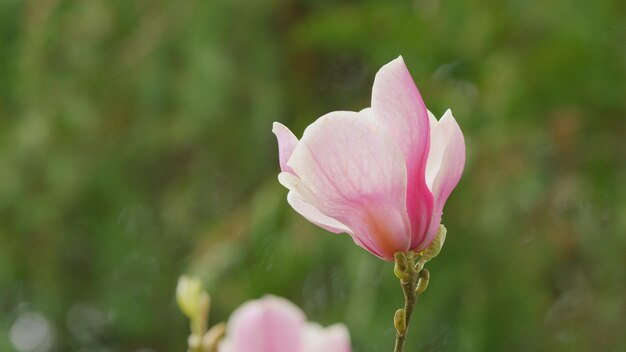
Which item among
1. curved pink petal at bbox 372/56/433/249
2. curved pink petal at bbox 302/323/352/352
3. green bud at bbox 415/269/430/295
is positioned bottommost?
curved pink petal at bbox 302/323/352/352

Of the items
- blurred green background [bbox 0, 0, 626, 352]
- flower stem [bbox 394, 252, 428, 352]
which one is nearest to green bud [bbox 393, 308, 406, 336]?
flower stem [bbox 394, 252, 428, 352]

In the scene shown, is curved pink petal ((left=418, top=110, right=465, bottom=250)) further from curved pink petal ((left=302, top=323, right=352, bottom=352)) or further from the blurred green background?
the blurred green background

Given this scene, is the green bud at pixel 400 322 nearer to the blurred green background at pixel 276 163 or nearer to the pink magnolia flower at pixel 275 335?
the pink magnolia flower at pixel 275 335

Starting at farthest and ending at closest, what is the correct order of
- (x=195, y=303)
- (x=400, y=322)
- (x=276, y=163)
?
(x=276, y=163)
(x=195, y=303)
(x=400, y=322)

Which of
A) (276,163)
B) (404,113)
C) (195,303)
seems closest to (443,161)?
(404,113)

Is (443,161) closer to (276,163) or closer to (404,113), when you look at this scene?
(404,113)

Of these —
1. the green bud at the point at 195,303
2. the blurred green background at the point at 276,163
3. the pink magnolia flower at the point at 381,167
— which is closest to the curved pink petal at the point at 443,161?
the pink magnolia flower at the point at 381,167
